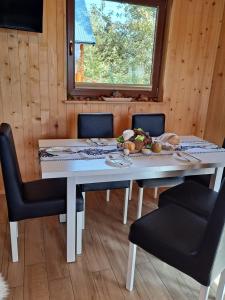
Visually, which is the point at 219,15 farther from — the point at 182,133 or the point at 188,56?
the point at 182,133

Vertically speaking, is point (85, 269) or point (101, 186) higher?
point (101, 186)

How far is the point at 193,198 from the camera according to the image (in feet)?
6.09

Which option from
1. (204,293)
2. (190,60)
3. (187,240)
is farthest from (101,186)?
(190,60)

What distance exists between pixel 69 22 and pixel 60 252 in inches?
83.9

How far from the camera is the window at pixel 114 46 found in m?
2.66

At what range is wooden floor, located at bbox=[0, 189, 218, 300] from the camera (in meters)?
1.61

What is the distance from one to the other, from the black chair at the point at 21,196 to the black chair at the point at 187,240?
523 millimetres

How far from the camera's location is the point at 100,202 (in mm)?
2703

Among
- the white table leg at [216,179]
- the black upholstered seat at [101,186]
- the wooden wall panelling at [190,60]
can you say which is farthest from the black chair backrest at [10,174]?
the wooden wall panelling at [190,60]

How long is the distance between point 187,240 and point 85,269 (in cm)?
79

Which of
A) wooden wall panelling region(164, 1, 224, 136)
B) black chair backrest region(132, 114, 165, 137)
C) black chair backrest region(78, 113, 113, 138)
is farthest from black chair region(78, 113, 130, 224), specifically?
wooden wall panelling region(164, 1, 224, 136)

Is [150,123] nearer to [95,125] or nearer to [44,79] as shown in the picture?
[95,125]

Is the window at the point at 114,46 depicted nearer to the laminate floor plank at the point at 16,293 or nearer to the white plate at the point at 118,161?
the white plate at the point at 118,161


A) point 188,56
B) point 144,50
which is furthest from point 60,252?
point 188,56
